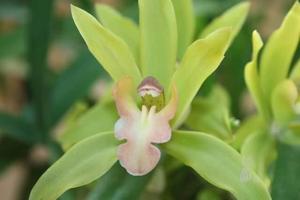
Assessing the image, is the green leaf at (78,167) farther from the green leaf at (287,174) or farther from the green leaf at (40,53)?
the green leaf at (40,53)

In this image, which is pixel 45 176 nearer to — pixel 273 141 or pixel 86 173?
pixel 86 173

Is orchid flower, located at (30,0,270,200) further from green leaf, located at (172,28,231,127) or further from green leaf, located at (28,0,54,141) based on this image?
green leaf, located at (28,0,54,141)

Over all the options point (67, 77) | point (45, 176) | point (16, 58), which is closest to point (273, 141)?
point (45, 176)

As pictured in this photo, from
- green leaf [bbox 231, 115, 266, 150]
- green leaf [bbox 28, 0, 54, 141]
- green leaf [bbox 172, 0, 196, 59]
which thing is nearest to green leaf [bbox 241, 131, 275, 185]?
green leaf [bbox 231, 115, 266, 150]

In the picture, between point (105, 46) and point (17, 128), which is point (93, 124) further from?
point (17, 128)

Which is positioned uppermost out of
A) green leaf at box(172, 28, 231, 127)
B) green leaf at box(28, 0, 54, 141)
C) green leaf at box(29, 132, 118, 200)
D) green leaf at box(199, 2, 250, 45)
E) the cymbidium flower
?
green leaf at box(172, 28, 231, 127)
